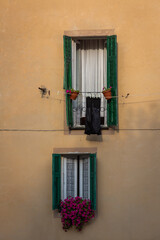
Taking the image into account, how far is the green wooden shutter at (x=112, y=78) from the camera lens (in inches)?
295

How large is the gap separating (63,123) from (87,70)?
1.51 meters

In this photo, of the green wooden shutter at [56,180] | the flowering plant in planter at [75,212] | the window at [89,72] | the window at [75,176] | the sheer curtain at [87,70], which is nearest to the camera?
the flowering plant in planter at [75,212]

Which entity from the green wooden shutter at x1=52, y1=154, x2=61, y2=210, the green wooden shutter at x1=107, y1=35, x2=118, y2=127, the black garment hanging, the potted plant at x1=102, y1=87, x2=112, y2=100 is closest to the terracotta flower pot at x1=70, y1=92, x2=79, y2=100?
the black garment hanging

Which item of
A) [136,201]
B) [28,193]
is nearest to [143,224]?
[136,201]

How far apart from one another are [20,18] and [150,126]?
4259mm

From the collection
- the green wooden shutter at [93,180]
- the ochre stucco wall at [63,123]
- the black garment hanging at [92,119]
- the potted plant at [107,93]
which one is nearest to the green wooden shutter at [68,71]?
the ochre stucco wall at [63,123]

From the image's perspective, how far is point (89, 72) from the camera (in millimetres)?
7953

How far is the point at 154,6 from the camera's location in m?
7.74

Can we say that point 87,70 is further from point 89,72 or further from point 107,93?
point 107,93

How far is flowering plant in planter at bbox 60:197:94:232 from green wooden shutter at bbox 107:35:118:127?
6.58 ft

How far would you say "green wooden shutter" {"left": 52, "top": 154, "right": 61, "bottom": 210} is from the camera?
24.4 ft

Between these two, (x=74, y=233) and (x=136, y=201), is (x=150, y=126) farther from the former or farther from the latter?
(x=74, y=233)

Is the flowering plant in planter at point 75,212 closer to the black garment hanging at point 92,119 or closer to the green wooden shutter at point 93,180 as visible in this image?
the green wooden shutter at point 93,180

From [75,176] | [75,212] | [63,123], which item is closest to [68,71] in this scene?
[63,123]
